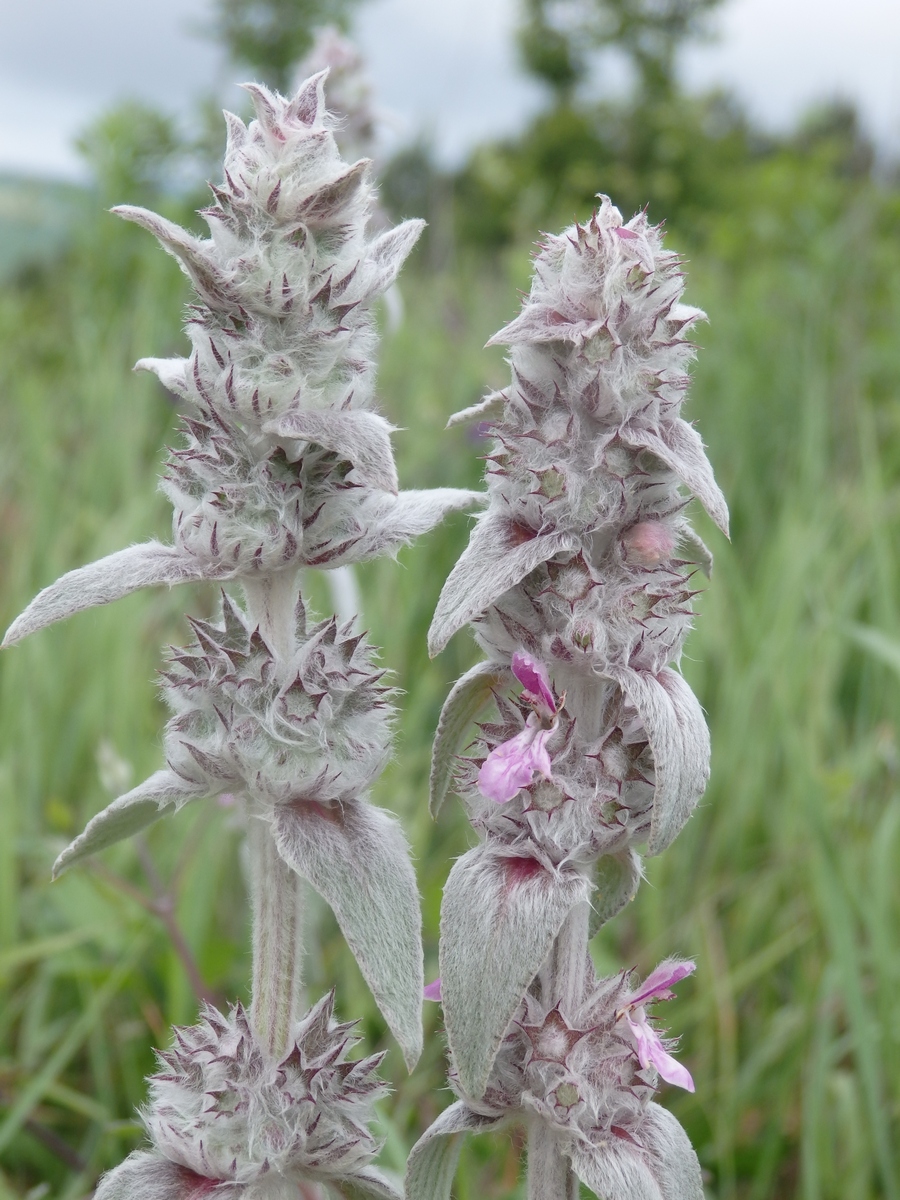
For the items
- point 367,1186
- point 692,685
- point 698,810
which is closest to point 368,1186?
point 367,1186

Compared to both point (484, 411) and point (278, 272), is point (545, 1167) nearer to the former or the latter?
point (484, 411)

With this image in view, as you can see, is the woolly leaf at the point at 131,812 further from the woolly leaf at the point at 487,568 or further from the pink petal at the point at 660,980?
the pink petal at the point at 660,980

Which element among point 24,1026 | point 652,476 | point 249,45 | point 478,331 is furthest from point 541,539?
point 249,45

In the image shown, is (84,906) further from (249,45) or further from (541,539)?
(249,45)

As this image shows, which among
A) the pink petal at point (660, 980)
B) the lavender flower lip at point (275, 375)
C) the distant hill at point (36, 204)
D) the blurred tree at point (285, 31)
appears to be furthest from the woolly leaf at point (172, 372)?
the blurred tree at point (285, 31)

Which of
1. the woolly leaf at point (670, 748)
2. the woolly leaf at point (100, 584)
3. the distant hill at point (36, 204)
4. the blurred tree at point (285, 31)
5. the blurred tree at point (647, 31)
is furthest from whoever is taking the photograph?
the blurred tree at point (647, 31)

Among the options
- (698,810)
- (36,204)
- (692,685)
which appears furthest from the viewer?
(36,204)

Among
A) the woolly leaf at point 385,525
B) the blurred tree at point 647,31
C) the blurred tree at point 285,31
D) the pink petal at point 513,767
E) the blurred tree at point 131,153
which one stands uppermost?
the blurred tree at point 647,31
